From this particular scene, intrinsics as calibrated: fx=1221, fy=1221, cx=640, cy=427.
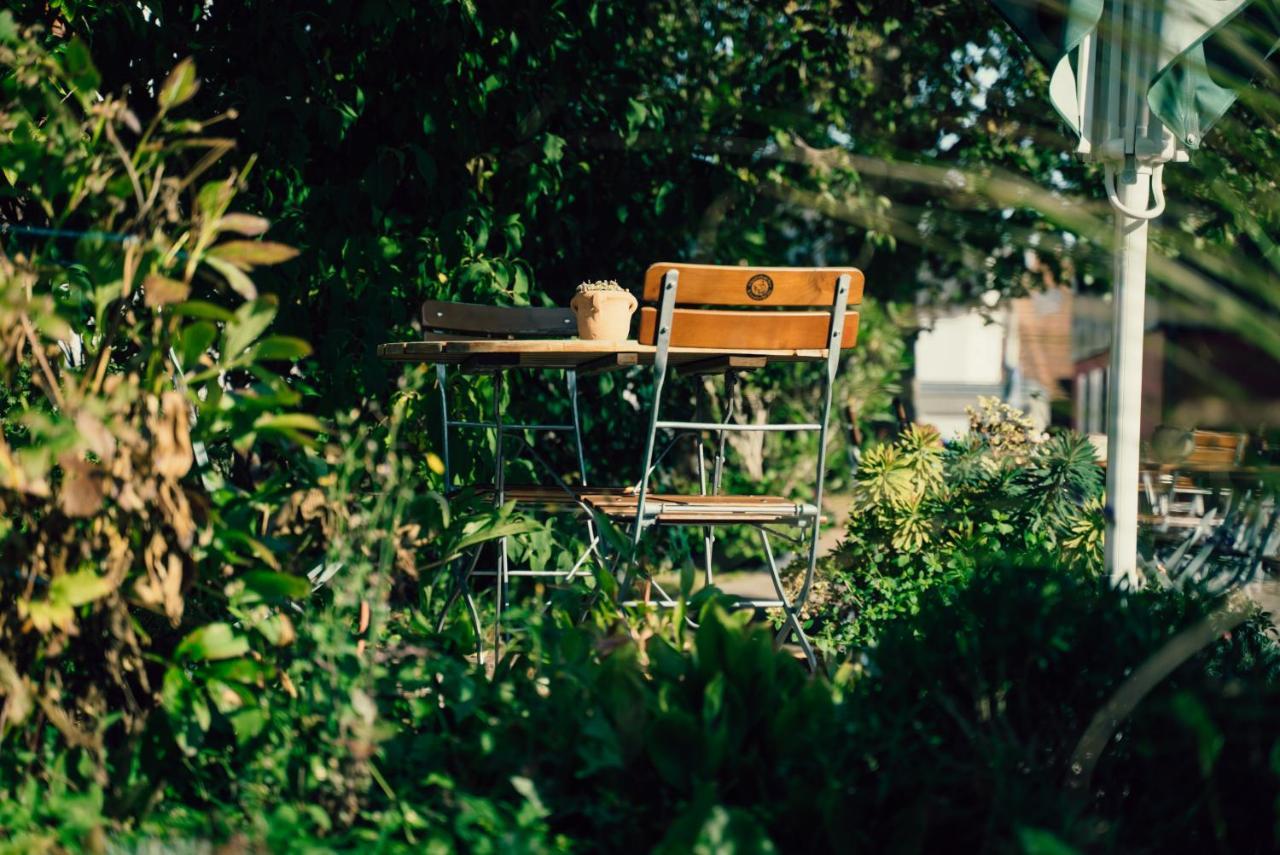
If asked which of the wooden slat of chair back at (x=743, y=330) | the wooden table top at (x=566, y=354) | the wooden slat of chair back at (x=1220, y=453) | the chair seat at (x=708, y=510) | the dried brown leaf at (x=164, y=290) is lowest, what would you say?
the chair seat at (x=708, y=510)

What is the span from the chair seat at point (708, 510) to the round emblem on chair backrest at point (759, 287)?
0.51m

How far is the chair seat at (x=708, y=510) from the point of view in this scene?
9.55ft

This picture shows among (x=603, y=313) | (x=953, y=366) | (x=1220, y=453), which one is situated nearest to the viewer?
(x=1220, y=453)

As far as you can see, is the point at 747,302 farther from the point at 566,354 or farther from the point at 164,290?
the point at 164,290

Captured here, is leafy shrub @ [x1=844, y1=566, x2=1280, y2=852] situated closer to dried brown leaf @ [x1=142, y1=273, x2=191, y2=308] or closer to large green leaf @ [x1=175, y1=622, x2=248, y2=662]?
large green leaf @ [x1=175, y1=622, x2=248, y2=662]

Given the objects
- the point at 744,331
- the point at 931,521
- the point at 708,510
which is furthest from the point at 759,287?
the point at 931,521

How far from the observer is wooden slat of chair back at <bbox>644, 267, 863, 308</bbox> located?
279cm

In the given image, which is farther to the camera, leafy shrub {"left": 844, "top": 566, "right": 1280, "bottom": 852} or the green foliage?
the green foliage

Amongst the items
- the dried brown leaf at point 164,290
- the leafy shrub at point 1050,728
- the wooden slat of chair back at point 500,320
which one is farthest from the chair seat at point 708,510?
the dried brown leaf at point 164,290

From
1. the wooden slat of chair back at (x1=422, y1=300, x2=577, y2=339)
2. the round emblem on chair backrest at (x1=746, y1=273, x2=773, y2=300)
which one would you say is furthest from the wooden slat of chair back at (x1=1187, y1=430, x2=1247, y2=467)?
the wooden slat of chair back at (x1=422, y1=300, x2=577, y2=339)

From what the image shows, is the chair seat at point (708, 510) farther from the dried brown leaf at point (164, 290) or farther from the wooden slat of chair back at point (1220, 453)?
the dried brown leaf at point (164, 290)

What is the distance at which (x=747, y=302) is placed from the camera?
111 inches

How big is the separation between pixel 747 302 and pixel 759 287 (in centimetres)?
5

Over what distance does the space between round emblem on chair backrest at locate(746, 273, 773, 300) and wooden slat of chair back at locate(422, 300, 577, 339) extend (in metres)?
1.31
